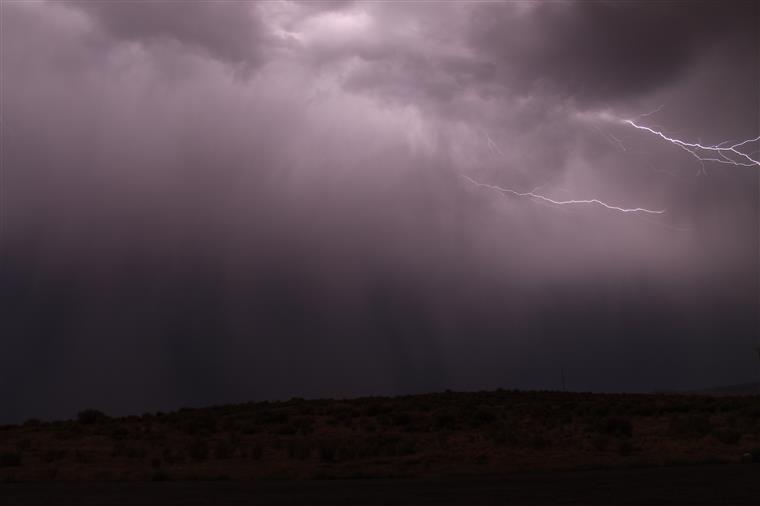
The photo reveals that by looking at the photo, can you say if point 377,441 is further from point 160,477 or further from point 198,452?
point 160,477

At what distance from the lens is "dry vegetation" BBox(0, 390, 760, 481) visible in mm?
25078

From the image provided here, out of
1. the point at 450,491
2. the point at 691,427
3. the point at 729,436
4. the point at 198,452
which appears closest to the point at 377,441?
the point at 198,452

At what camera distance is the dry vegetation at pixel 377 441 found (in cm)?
2508

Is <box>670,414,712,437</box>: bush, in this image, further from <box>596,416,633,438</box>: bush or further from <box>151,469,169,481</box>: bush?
<box>151,469,169,481</box>: bush

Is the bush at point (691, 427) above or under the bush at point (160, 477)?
under

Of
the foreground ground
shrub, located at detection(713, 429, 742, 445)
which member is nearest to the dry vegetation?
shrub, located at detection(713, 429, 742, 445)

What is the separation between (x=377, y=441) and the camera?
3275 cm

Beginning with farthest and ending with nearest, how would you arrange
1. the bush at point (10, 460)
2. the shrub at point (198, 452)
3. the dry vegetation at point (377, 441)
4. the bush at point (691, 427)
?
1. the bush at point (691, 427)
2. the shrub at point (198, 452)
3. the bush at point (10, 460)
4. the dry vegetation at point (377, 441)

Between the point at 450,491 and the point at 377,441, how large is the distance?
53.9ft

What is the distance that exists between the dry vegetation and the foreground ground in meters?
3.21

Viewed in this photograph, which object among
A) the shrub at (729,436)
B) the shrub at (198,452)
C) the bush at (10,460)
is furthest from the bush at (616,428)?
the bush at (10,460)

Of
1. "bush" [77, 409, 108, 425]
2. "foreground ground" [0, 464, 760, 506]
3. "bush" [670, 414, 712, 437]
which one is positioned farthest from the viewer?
"bush" [77, 409, 108, 425]

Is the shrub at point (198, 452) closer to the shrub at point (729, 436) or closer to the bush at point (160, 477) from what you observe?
the bush at point (160, 477)

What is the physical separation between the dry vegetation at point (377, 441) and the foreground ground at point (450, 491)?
3.21 metres
